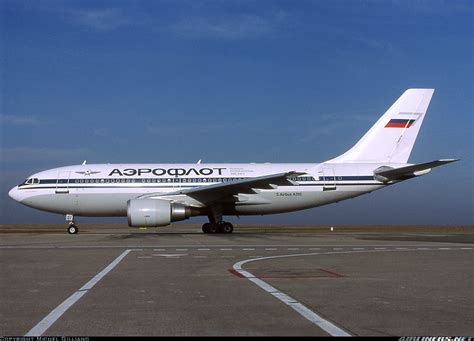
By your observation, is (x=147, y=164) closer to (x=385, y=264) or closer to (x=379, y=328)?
(x=385, y=264)

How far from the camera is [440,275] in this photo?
11.6 metres

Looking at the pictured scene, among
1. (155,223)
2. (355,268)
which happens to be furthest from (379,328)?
(155,223)

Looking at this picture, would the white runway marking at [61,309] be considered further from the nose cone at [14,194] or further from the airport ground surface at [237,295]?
the nose cone at [14,194]

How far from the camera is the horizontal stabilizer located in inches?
1233

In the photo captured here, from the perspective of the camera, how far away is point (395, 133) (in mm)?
35219

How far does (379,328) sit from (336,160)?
29.0 metres

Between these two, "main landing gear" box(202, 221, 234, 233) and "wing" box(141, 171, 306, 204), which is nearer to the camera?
"wing" box(141, 171, 306, 204)

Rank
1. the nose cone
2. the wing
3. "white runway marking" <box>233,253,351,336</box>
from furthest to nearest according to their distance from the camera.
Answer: the nose cone < the wing < "white runway marking" <box>233,253,351,336</box>

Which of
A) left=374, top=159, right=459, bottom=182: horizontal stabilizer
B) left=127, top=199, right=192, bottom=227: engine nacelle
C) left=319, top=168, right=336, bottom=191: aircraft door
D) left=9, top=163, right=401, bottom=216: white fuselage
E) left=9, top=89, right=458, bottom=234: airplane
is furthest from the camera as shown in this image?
left=319, top=168, right=336, bottom=191: aircraft door

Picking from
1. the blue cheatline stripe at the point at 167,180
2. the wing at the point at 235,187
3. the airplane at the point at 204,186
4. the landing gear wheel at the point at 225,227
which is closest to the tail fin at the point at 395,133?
the airplane at the point at 204,186

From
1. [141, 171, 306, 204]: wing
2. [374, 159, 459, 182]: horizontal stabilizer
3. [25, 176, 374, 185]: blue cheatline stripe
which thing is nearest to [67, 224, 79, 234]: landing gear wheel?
[25, 176, 374, 185]: blue cheatline stripe

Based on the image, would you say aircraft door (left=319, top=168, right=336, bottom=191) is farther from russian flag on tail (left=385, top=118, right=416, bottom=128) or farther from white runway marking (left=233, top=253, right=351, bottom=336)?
white runway marking (left=233, top=253, right=351, bottom=336)

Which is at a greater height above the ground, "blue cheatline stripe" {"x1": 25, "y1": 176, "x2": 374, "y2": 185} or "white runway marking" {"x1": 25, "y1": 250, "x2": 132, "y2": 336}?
"blue cheatline stripe" {"x1": 25, "y1": 176, "x2": 374, "y2": 185}

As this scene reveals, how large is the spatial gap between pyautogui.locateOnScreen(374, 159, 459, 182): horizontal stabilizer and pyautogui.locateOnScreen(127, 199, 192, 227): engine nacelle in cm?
1090
